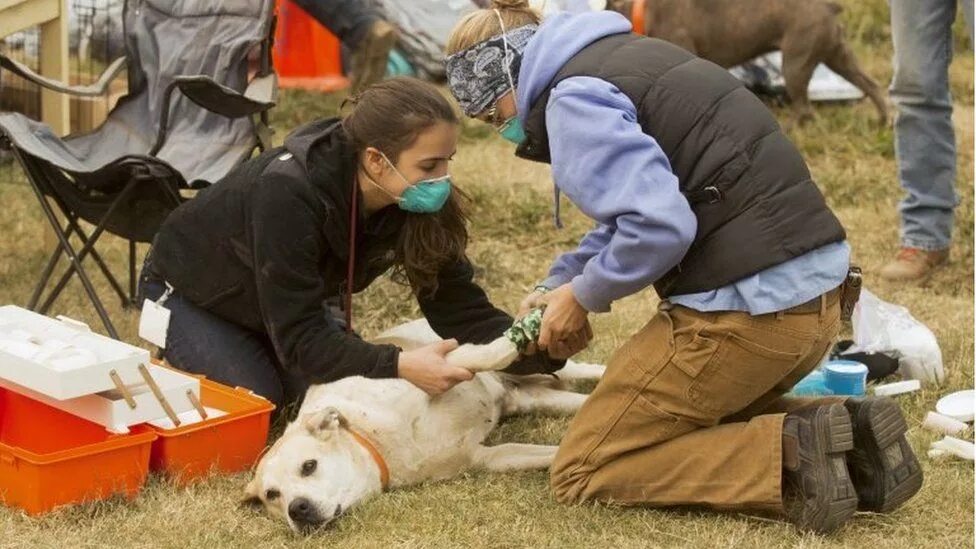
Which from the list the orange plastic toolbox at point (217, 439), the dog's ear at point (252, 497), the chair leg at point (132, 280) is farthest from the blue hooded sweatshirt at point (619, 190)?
the chair leg at point (132, 280)

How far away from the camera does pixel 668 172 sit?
3039 mm

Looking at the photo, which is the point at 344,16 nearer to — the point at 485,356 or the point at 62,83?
the point at 62,83

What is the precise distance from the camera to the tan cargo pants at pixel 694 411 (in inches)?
127

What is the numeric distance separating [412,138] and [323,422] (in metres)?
0.72

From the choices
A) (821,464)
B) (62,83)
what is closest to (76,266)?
(62,83)

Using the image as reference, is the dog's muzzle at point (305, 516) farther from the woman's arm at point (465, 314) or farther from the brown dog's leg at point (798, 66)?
the brown dog's leg at point (798, 66)

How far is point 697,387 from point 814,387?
3.63 ft

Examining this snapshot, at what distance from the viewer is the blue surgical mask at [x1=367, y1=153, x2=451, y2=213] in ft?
12.0

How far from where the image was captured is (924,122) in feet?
18.5

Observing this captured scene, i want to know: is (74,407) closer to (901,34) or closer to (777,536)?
(777,536)

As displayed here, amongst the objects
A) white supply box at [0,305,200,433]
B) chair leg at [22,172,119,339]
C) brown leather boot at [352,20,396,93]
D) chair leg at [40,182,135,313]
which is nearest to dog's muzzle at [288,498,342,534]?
white supply box at [0,305,200,433]

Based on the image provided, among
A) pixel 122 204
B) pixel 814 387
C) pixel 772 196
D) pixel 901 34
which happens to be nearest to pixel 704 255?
pixel 772 196

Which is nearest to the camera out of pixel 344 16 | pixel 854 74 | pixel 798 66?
pixel 344 16

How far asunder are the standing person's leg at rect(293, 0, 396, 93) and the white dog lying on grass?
391 cm
